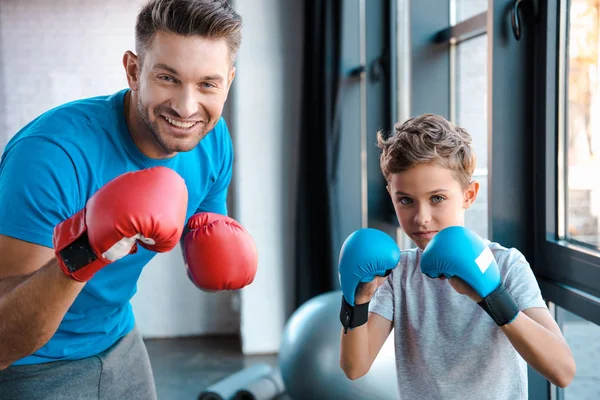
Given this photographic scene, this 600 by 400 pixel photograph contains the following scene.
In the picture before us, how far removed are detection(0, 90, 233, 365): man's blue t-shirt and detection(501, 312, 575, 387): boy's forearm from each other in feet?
2.91

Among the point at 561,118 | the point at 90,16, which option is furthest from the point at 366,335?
→ the point at 90,16

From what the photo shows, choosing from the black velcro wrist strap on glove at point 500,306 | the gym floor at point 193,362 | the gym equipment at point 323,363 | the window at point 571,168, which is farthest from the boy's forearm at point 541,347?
the gym floor at point 193,362

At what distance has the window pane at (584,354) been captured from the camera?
172 cm

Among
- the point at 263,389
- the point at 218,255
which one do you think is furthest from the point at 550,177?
the point at 263,389

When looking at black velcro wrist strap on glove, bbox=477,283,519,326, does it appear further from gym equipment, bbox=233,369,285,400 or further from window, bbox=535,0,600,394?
gym equipment, bbox=233,369,285,400

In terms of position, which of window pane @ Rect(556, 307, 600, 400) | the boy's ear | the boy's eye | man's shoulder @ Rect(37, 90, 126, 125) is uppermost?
the boy's eye

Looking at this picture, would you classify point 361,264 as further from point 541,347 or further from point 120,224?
point 120,224

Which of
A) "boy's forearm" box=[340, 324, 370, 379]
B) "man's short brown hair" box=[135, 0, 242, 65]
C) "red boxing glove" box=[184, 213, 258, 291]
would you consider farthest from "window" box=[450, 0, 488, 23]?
"boy's forearm" box=[340, 324, 370, 379]

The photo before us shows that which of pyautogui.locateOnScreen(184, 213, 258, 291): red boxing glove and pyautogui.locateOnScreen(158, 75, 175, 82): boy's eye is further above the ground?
pyautogui.locateOnScreen(158, 75, 175, 82): boy's eye

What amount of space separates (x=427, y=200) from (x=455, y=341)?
0.29 meters

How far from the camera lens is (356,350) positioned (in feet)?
4.40

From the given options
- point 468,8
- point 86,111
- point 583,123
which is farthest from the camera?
point 468,8

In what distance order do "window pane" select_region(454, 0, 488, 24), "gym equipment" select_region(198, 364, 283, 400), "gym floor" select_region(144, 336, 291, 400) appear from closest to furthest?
1. "window pane" select_region(454, 0, 488, 24)
2. "gym equipment" select_region(198, 364, 283, 400)
3. "gym floor" select_region(144, 336, 291, 400)

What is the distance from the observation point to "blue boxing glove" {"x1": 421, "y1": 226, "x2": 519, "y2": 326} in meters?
1.15
